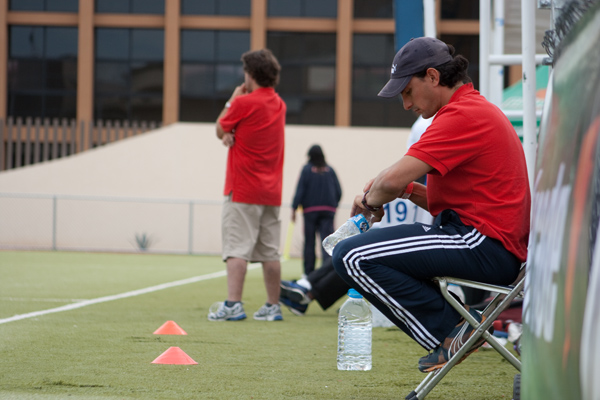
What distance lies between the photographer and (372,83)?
30344mm

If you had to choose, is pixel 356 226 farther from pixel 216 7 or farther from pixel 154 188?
pixel 216 7

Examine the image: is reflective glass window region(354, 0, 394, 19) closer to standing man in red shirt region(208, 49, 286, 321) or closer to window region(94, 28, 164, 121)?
window region(94, 28, 164, 121)

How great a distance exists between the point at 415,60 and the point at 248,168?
304 centimetres

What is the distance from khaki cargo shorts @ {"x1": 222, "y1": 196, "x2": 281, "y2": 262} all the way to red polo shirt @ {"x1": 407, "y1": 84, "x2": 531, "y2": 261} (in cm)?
308

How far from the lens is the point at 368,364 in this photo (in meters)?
4.23

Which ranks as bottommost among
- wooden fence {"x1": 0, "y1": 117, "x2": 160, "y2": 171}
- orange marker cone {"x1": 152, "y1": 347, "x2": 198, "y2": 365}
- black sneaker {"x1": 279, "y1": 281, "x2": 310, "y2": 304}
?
orange marker cone {"x1": 152, "y1": 347, "x2": 198, "y2": 365}

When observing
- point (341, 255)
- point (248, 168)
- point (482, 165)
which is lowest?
point (341, 255)

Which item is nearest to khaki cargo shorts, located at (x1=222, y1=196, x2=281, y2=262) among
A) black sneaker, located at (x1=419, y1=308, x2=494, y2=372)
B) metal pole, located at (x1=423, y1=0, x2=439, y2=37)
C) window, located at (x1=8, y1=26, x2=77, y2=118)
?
metal pole, located at (x1=423, y1=0, x2=439, y2=37)

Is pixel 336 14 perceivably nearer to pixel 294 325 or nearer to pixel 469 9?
pixel 469 9

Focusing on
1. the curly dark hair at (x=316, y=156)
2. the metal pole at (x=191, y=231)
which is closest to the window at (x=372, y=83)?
the metal pole at (x=191, y=231)

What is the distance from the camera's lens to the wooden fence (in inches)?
1043

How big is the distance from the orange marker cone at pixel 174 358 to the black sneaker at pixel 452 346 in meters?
1.47

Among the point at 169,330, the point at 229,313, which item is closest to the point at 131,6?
the point at 229,313

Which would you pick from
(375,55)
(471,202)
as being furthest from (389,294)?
(375,55)
